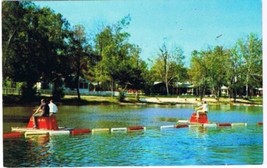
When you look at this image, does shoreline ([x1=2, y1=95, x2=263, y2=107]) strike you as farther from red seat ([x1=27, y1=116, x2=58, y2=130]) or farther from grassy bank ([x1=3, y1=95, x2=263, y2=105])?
red seat ([x1=27, y1=116, x2=58, y2=130])

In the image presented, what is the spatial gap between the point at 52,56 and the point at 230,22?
2.67 metres

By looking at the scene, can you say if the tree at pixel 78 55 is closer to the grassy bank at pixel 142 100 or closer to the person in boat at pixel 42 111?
the grassy bank at pixel 142 100

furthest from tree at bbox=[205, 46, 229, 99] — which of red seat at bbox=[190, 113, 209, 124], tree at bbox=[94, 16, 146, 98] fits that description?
tree at bbox=[94, 16, 146, 98]

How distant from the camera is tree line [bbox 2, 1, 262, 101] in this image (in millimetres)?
9648

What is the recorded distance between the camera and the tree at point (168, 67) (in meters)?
10.0

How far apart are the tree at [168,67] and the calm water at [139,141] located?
0.46m

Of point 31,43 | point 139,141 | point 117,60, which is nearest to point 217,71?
point 117,60

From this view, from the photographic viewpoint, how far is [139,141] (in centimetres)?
967

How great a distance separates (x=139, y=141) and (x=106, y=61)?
1377 millimetres

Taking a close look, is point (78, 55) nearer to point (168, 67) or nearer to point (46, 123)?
point (46, 123)

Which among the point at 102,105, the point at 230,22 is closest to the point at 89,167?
the point at 102,105

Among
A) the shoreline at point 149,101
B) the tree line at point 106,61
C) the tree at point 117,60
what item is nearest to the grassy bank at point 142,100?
the shoreline at point 149,101

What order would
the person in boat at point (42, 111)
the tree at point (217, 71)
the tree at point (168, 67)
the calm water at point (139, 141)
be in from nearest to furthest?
1. the calm water at point (139, 141)
2. the person in boat at point (42, 111)
3. the tree at point (168, 67)
4. the tree at point (217, 71)

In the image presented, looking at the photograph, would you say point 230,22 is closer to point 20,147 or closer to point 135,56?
point 135,56
